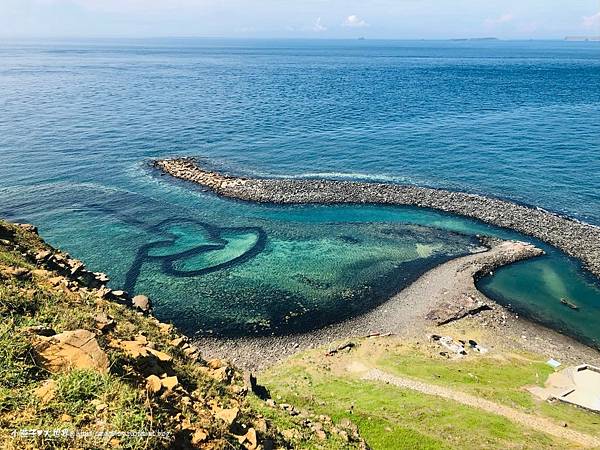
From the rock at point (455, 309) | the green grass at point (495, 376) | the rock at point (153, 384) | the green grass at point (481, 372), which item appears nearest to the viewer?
the rock at point (153, 384)

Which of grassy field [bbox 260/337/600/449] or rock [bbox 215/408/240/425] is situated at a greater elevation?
rock [bbox 215/408/240/425]

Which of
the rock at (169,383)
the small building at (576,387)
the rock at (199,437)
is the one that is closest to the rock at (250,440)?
the rock at (199,437)

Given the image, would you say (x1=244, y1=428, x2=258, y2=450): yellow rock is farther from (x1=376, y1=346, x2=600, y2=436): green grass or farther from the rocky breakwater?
the rocky breakwater

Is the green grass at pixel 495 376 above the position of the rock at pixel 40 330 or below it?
below

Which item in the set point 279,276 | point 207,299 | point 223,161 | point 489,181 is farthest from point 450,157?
point 207,299

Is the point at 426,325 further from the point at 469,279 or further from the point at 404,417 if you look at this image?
the point at 404,417

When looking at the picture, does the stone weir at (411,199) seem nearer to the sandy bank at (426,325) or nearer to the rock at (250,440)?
the sandy bank at (426,325)

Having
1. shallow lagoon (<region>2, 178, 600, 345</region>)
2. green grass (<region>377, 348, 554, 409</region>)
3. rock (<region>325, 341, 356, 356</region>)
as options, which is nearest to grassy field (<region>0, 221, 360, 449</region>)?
green grass (<region>377, 348, 554, 409</region>)
